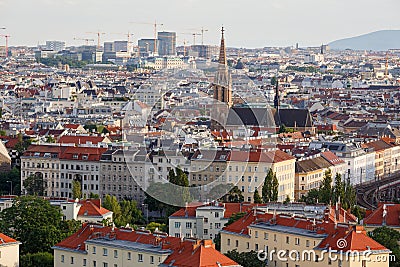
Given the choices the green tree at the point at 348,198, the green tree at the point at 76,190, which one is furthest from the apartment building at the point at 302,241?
the green tree at the point at 76,190

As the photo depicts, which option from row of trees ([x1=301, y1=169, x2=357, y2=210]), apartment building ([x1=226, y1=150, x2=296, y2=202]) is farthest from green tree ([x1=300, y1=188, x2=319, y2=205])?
apartment building ([x1=226, y1=150, x2=296, y2=202])

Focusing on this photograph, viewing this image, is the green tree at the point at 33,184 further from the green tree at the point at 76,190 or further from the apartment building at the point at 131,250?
the apartment building at the point at 131,250

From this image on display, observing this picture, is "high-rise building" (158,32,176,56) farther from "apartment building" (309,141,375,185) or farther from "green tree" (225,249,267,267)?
"green tree" (225,249,267,267)

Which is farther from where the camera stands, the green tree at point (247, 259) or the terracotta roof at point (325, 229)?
the green tree at point (247, 259)

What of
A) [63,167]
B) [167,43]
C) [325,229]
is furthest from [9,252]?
[167,43]

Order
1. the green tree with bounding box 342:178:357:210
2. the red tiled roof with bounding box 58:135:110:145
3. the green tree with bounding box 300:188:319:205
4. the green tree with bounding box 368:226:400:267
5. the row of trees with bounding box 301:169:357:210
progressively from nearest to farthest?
the green tree with bounding box 368:226:400:267 → the green tree with bounding box 342:178:357:210 → the row of trees with bounding box 301:169:357:210 → the green tree with bounding box 300:188:319:205 → the red tiled roof with bounding box 58:135:110:145

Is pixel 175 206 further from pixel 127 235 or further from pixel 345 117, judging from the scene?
pixel 345 117
